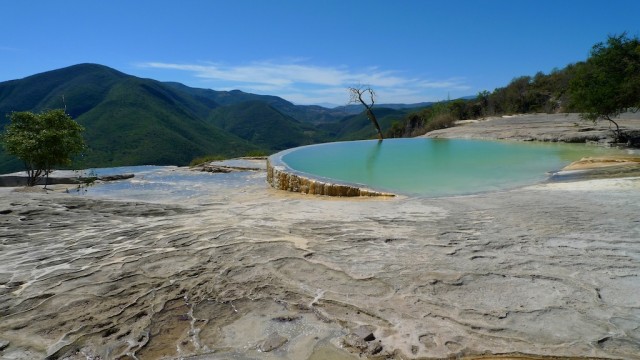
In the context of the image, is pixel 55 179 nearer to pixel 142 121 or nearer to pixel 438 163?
pixel 438 163

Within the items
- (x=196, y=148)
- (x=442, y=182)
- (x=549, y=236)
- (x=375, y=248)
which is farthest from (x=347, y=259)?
(x=196, y=148)

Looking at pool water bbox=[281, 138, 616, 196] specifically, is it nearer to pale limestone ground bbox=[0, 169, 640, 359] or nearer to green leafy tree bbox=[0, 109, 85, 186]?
pale limestone ground bbox=[0, 169, 640, 359]

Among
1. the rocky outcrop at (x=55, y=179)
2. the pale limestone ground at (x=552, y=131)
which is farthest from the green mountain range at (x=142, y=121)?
the pale limestone ground at (x=552, y=131)

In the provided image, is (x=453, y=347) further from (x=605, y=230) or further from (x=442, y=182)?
(x=442, y=182)

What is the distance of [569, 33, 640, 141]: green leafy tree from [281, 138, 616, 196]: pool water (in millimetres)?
1266

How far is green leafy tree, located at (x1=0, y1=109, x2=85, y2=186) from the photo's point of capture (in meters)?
11.9

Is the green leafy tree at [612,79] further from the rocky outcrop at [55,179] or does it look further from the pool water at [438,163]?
the rocky outcrop at [55,179]

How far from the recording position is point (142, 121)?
232ft

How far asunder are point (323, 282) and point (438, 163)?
750cm

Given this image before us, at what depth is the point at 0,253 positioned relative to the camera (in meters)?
3.41

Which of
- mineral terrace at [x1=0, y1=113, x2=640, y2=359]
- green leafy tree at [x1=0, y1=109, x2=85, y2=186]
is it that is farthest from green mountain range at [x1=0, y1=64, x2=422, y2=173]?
mineral terrace at [x1=0, y1=113, x2=640, y2=359]

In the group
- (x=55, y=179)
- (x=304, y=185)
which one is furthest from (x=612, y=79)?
(x=55, y=179)

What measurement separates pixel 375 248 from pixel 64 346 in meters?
2.17

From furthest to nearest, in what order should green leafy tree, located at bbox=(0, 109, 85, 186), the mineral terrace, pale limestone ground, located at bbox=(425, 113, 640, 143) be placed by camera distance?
1. pale limestone ground, located at bbox=(425, 113, 640, 143)
2. green leafy tree, located at bbox=(0, 109, 85, 186)
3. the mineral terrace
